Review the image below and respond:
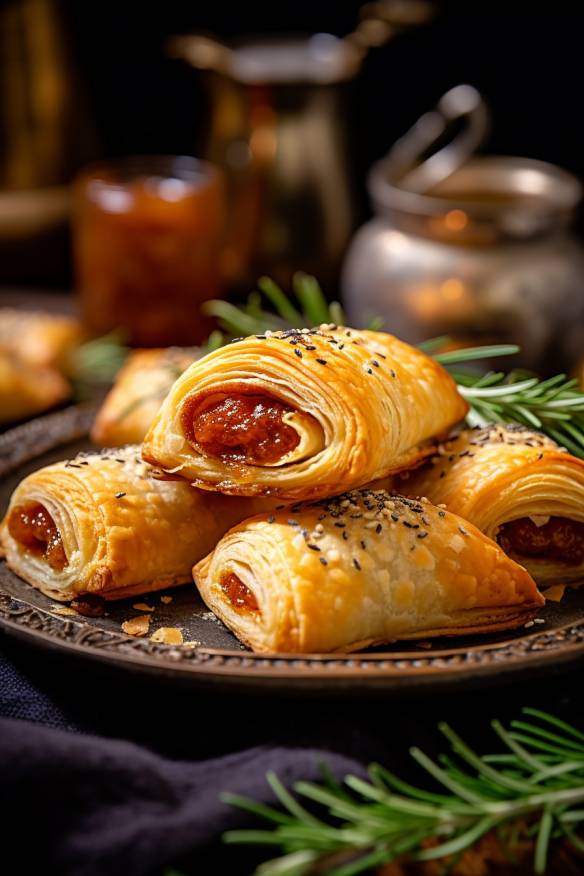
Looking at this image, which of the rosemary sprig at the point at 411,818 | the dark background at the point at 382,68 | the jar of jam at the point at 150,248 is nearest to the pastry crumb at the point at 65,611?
the rosemary sprig at the point at 411,818

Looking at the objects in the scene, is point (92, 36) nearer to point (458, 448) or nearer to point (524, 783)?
point (458, 448)

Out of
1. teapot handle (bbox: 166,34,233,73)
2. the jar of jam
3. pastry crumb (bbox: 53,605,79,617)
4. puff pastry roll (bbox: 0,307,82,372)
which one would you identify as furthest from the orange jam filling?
teapot handle (bbox: 166,34,233,73)

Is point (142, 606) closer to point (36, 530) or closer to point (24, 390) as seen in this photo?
point (36, 530)

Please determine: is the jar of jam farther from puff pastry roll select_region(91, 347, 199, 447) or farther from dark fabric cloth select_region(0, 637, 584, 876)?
dark fabric cloth select_region(0, 637, 584, 876)

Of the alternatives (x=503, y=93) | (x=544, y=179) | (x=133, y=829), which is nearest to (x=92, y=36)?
(x=503, y=93)

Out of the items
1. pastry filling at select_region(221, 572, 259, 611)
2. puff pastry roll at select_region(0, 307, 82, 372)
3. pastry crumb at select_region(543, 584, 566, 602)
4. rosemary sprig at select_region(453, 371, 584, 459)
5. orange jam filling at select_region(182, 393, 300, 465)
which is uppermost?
orange jam filling at select_region(182, 393, 300, 465)
